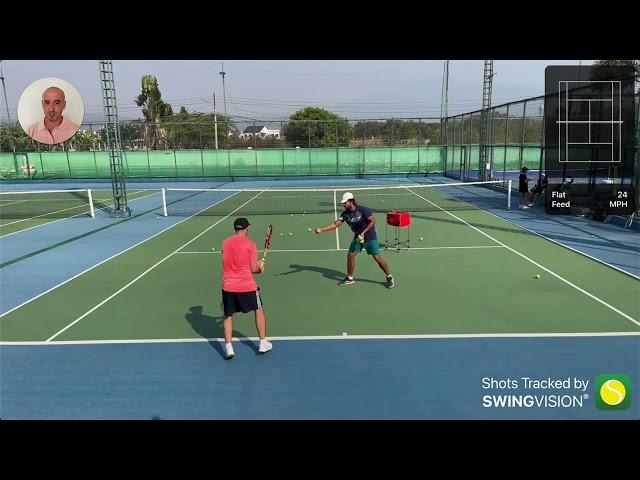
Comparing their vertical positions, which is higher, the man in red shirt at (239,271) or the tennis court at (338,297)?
the man in red shirt at (239,271)

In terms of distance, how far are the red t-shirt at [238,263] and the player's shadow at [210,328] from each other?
1.16 m

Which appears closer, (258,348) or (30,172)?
(258,348)

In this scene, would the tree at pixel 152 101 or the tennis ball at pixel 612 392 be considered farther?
→ the tree at pixel 152 101

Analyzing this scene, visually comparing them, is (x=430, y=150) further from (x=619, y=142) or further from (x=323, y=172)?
(x=619, y=142)

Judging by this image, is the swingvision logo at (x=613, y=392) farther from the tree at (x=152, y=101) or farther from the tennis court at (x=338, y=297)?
the tree at (x=152, y=101)

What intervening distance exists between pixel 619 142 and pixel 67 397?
17552 millimetres

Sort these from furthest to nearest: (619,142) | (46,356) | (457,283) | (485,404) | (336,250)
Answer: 1. (619,142)
2. (336,250)
3. (457,283)
4. (46,356)
5. (485,404)

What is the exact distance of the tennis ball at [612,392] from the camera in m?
5.24

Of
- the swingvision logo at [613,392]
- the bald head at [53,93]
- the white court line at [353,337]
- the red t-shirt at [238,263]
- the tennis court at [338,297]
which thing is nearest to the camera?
the swingvision logo at [613,392]

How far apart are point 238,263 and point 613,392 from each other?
4.80 m

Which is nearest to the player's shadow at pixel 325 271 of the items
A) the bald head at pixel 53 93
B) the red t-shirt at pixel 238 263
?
the red t-shirt at pixel 238 263

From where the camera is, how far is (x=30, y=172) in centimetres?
3822

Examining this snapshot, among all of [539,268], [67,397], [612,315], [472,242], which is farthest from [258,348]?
[472,242]

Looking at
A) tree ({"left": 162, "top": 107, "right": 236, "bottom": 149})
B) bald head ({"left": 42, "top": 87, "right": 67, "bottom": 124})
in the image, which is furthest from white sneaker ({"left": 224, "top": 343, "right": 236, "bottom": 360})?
tree ({"left": 162, "top": 107, "right": 236, "bottom": 149})
